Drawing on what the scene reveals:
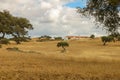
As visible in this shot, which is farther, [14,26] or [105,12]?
[14,26]

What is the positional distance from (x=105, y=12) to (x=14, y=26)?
66.8 meters

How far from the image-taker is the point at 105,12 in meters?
30.7

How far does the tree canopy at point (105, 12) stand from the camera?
98.9ft

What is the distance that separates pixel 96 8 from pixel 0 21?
2636 inches

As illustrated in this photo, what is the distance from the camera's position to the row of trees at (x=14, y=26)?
9435 cm

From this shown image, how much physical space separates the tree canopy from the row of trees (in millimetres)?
63483

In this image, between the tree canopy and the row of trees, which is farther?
the row of trees

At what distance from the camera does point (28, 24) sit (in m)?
98.2

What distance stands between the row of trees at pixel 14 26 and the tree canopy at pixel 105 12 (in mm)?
63483

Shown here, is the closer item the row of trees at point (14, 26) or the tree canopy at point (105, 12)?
the tree canopy at point (105, 12)

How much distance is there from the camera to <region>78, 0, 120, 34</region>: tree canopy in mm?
30141

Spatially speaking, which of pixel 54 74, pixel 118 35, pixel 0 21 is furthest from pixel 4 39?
pixel 54 74

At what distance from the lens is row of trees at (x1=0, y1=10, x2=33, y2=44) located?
310ft

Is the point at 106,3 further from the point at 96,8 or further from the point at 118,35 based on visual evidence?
the point at 118,35
